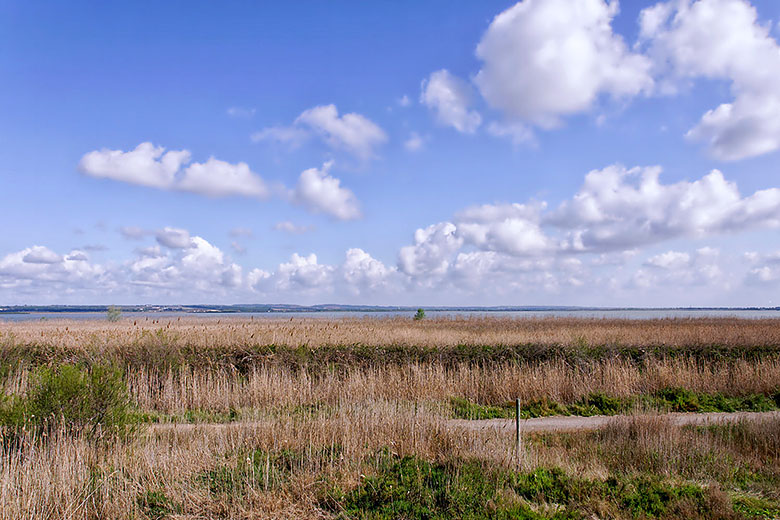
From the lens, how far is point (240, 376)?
1461cm

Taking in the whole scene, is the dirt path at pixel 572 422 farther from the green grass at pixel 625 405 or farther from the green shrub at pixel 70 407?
the green shrub at pixel 70 407

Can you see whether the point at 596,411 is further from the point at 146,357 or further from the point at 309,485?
the point at 146,357

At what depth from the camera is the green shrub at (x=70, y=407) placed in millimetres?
7406

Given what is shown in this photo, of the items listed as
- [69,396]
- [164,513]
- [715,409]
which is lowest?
[715,409]

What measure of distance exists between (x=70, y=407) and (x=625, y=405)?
12558 mm

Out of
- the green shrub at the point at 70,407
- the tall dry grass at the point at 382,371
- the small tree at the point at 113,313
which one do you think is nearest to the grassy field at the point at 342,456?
the green shrub at the point at 70,407

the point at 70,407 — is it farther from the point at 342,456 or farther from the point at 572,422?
the point at 572,422

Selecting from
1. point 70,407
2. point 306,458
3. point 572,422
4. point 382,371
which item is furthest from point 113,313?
point 306,458

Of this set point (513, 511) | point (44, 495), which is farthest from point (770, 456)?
point (44, 495)

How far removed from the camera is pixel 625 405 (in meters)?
13.1

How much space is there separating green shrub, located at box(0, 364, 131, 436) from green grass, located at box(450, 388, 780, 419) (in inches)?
296

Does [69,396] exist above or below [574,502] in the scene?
above

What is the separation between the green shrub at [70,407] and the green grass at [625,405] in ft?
24.7

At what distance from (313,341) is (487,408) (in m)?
8.70
